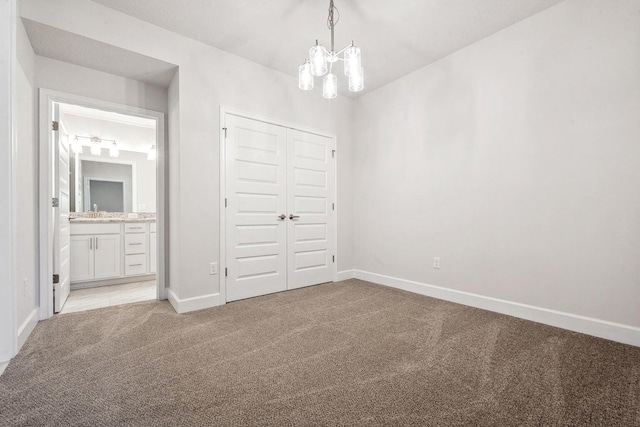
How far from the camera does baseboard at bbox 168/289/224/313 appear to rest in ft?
8.98

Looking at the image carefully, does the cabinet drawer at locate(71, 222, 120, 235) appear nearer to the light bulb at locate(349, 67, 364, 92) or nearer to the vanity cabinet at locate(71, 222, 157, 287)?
the vanity cabinet at locate(71, 222, 157, 287)

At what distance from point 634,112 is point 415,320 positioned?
7.35 ft

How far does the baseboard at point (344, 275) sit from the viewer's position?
4055 mm

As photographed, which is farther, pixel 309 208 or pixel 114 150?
pixel 114 150

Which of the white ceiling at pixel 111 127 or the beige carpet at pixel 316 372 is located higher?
the white ceiling at pixel 111 127

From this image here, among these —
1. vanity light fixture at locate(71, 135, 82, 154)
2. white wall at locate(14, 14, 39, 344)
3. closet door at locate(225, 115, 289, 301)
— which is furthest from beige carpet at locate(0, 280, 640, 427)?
vanity light fixture at locate(71, 135, 82, 154)

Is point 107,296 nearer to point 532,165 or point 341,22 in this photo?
point 341,22

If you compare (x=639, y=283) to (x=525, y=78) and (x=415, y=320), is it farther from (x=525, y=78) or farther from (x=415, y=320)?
(x=525, y=78)

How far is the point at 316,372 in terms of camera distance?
1.67 m

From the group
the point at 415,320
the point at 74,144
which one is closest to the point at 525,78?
the point at 415,320

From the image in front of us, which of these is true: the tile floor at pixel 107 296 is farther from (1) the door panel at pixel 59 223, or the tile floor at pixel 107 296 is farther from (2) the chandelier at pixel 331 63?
(2) the chandelier at pixel 331 63

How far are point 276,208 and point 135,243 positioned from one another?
91.9 inches

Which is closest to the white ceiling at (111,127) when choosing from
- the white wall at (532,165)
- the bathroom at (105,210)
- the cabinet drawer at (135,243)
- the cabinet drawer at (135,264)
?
the bathroom at (105,210)

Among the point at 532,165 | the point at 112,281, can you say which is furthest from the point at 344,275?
the point at 112,281
